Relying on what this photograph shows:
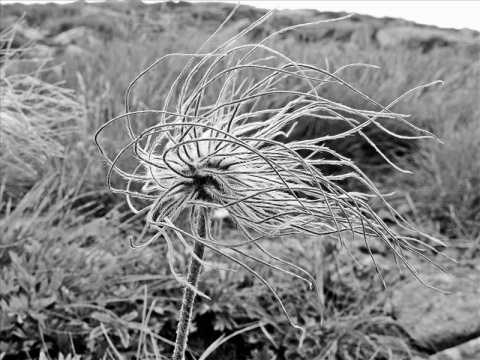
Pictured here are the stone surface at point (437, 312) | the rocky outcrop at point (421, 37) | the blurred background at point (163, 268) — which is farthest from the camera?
the rocky outcrop at point (421, 37)

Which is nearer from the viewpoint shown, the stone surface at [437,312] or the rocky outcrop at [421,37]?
the stone surface at [437,312]

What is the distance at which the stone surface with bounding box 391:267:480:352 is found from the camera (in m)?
2.37

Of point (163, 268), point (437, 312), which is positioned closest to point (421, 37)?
point (437, 312)

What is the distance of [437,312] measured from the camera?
8.07 ft

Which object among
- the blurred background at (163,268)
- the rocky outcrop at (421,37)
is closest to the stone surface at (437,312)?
the blurred background at (163,268)

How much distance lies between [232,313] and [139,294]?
32 centimetres

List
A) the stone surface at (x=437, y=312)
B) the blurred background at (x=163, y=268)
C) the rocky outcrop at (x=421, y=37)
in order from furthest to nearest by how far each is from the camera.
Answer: the rocky outcrop at (x=421, y=37) < the stone surface at (x=437, y=312) < the blurred background at (x=163, y=268)

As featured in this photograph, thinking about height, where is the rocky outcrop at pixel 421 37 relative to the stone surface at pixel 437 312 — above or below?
above

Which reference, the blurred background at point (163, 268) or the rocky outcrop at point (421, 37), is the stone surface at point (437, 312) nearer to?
the blurred background at point (163, 268)

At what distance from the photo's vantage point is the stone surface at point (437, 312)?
237 centimetres

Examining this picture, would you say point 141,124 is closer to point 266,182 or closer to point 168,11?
point 266,182

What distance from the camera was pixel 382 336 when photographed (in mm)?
Answer: 2283

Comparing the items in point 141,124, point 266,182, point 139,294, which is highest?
point 266,182

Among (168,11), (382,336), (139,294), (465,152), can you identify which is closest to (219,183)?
(139,294)
